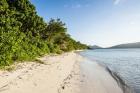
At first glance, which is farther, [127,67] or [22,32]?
[22,32]

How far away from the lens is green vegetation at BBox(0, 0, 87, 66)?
50.5ft

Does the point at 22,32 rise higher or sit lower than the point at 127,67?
higher

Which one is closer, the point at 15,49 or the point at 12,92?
the point at 12,92

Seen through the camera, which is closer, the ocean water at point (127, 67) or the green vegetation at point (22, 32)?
the ocean water at point (127, 67)

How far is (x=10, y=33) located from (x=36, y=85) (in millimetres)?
8779

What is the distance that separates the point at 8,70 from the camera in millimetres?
12562

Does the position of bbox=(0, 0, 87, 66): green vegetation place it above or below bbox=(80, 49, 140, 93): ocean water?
above

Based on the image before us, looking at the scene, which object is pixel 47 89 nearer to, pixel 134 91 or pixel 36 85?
pixel 36 85

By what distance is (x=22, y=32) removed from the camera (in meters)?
25.6

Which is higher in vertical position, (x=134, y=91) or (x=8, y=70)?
(x=8, y=70)

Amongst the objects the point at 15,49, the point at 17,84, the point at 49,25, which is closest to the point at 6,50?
the point at 15,49

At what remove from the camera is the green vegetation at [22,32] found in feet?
50.5

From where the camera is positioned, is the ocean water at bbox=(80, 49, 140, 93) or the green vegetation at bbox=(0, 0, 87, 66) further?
the green vegetation at bbox=(0, 0, 87, 66)

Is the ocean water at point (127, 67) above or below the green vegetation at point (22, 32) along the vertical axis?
below
